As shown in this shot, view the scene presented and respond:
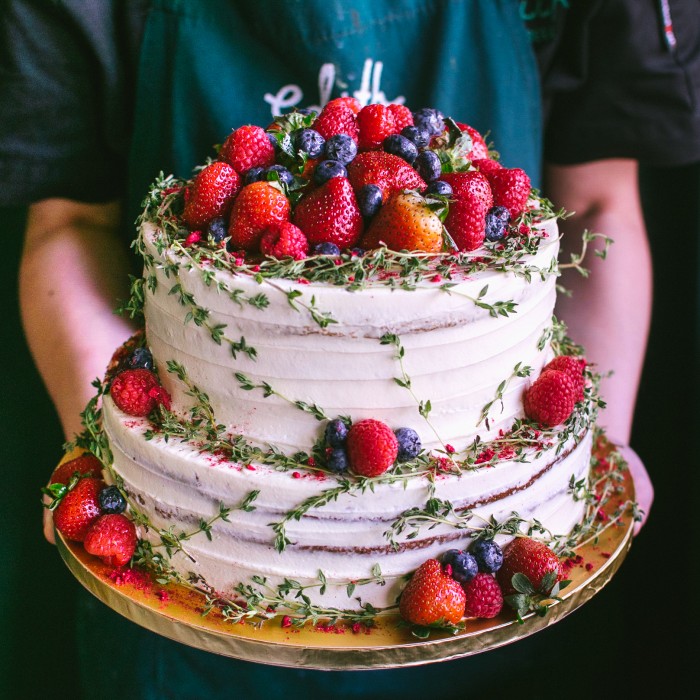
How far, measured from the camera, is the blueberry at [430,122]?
1.23 meters

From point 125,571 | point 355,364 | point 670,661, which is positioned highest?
point 355,364

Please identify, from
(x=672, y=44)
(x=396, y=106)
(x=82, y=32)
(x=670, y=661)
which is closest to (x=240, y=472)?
(x=396, y=106)

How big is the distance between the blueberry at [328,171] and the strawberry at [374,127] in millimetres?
132

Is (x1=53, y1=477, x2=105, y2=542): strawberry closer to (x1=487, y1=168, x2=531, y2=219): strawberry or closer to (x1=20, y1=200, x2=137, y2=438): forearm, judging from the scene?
(x1=20, y1=200, x2=137, y2=438): forearm

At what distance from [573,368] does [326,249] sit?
0.47 meters

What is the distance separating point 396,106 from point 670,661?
188 centimetres

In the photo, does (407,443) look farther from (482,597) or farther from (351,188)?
(351,188)

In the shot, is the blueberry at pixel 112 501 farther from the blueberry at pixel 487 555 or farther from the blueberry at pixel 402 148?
the blueberry at pixel 402 148

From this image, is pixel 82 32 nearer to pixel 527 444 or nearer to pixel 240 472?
pixel 240 472

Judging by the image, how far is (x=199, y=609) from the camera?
1136 millimetres

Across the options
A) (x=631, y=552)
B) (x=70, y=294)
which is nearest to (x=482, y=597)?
(x=70, y=294)

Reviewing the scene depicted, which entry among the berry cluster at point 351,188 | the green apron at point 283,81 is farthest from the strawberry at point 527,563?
the green apron at point 283,81

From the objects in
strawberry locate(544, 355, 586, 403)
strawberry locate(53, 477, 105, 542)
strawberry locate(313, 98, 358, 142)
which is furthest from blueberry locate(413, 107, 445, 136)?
strawberry locate(53, 477, 105, 542)

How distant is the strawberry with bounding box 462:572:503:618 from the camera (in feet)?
3.54
